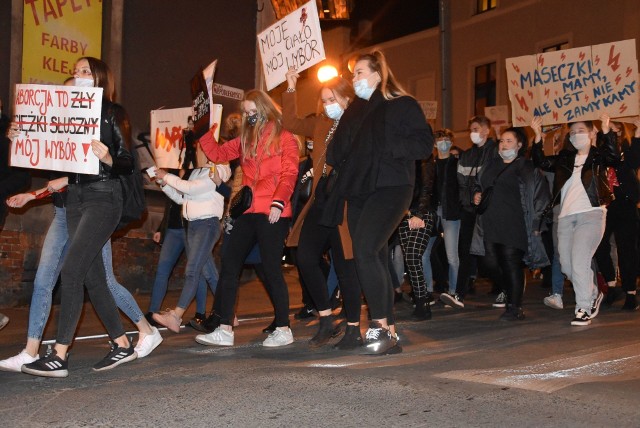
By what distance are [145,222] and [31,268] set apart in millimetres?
2093

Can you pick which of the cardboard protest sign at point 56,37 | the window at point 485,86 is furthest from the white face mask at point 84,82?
the window at point 485,86

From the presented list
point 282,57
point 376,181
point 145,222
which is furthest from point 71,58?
point 376,181

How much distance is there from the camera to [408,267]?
29.7ft

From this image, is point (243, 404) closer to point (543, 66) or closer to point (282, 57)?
point (282, 57)

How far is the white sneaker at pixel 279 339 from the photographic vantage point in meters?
7.03

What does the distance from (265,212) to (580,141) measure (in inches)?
137

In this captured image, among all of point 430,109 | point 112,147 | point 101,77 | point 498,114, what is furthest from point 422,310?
point 498,114

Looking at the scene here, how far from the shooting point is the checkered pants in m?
8.92

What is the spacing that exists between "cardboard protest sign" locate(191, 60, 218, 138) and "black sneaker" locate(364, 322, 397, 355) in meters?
2.27

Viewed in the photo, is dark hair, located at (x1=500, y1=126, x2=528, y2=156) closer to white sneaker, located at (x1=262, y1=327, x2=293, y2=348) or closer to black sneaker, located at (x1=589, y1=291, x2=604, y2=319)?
black sneaker, located at (x1=589, y1=291, x2=604, y2=319)

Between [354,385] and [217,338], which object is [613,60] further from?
[354,385]

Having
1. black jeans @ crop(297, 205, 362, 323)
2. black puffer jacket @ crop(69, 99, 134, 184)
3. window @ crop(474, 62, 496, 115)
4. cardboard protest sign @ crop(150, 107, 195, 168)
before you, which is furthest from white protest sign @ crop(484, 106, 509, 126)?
window @ crop(474, 62, 496, 115)

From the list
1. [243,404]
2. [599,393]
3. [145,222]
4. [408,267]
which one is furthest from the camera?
[145,222]

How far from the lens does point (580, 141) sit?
350 inches
